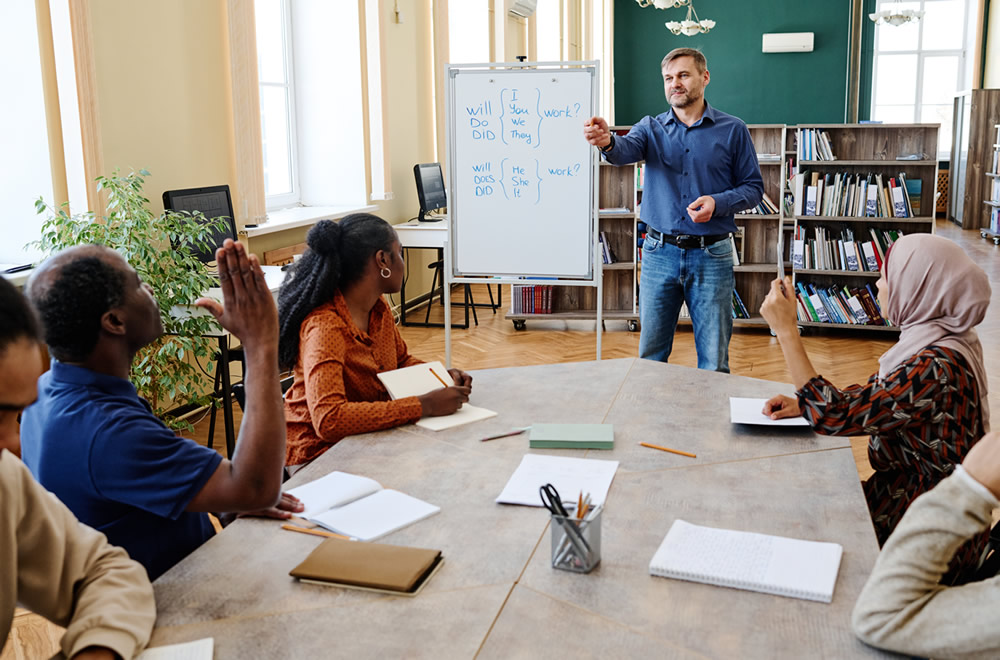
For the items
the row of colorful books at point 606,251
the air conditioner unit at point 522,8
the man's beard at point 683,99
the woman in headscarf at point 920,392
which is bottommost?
the row of colorful books at point 606,251

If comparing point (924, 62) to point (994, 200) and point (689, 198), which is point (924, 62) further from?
point (689, 198)

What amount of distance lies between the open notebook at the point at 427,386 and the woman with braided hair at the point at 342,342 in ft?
0.08

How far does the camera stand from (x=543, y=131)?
4.17m

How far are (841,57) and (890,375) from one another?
1446 cm

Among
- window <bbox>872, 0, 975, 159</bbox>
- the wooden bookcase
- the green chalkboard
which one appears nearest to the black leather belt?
the wooden bookcase

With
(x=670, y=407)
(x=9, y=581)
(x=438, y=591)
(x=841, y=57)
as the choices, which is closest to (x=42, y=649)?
(x=9, y=581)

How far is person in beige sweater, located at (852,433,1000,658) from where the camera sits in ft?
3.80

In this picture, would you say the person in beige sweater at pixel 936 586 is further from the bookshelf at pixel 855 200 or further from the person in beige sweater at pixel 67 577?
the bookshelf at pixel 855 200

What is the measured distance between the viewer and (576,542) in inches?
56.9

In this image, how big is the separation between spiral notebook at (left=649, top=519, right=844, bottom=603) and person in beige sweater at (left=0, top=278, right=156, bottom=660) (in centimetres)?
80

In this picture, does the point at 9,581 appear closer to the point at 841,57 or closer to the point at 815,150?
the point at 815,150

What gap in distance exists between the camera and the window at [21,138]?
12.1 feet

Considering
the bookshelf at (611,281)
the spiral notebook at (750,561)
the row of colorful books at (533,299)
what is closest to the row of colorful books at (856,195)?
the bookshelf at (611,281)

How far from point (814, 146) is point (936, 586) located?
18.7ft
